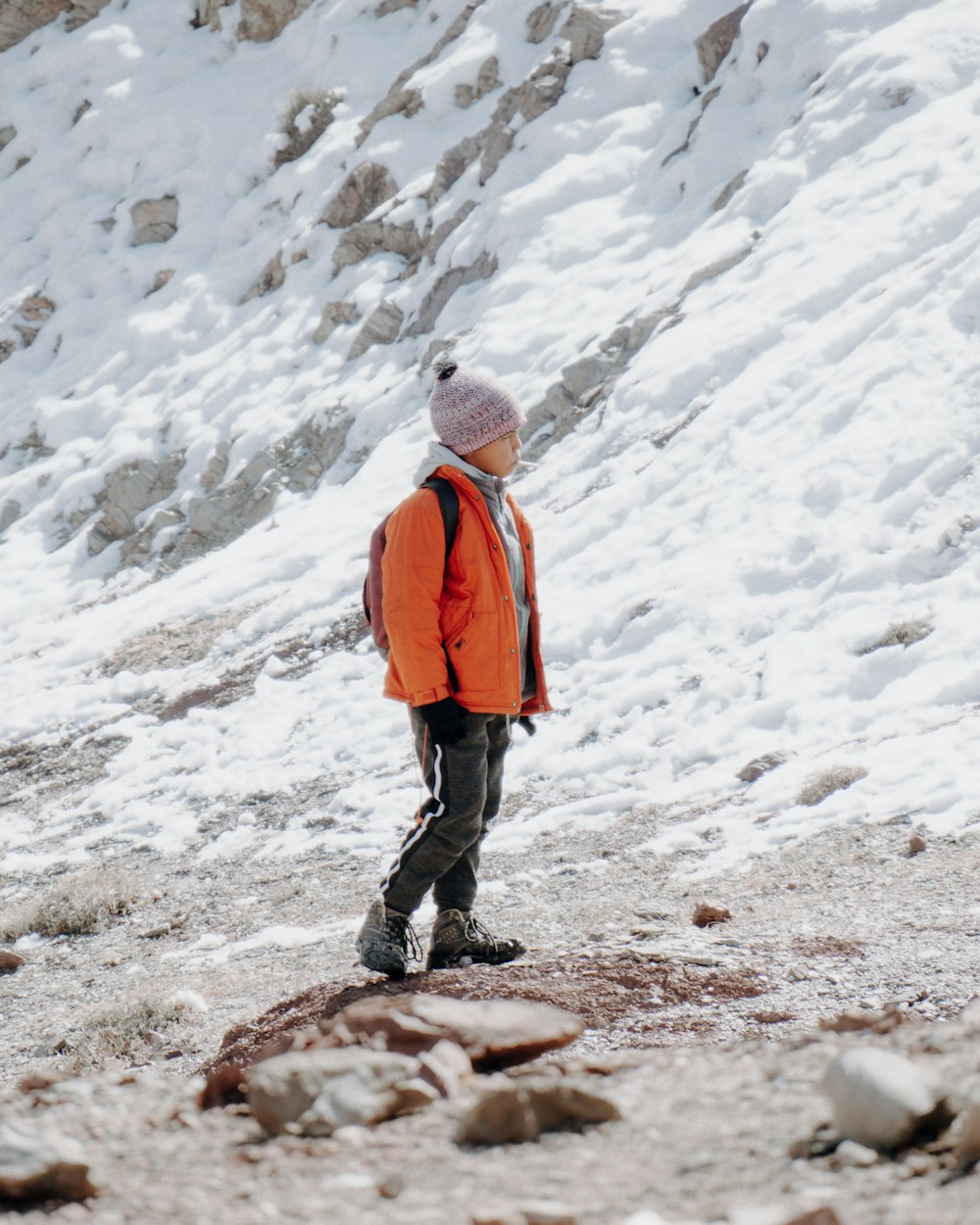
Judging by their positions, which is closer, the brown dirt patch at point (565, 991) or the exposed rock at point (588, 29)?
the brown dirt patch at point (565, 991)

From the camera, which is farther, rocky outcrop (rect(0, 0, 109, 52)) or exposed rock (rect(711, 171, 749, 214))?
rocky outcrop (rect(0, 0, 109, 52))

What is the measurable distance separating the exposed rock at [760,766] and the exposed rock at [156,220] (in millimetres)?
17818

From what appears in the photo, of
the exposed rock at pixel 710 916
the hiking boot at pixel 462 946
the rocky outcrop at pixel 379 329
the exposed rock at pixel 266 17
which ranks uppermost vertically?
the exposed rock at pixel 266 17

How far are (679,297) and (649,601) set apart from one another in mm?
5400

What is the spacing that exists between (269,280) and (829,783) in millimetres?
15327

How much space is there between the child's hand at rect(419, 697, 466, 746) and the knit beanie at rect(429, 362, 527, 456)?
0.96 meters

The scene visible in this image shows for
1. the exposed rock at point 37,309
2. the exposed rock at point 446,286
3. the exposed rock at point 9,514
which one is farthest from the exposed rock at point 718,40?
the exposed rock at point 37,309

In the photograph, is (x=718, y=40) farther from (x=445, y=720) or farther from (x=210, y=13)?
(x=445, y=720)

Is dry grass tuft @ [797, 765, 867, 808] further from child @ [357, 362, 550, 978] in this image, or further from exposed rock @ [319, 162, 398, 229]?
exposed rock @ [319, 162, 398, 229]

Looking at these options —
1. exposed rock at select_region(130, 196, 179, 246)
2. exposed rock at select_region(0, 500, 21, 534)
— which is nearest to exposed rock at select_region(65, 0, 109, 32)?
exposed rock at select_region(130, 196, 179, 246)

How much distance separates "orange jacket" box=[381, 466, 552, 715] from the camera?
4.25 meters

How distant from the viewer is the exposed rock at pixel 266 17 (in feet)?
78.2

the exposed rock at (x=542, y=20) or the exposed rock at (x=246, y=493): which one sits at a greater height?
the exposed rock at (x=542, y=20)

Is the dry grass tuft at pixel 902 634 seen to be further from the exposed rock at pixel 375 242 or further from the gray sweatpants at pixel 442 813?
the exposed rock at pixel 375 242
